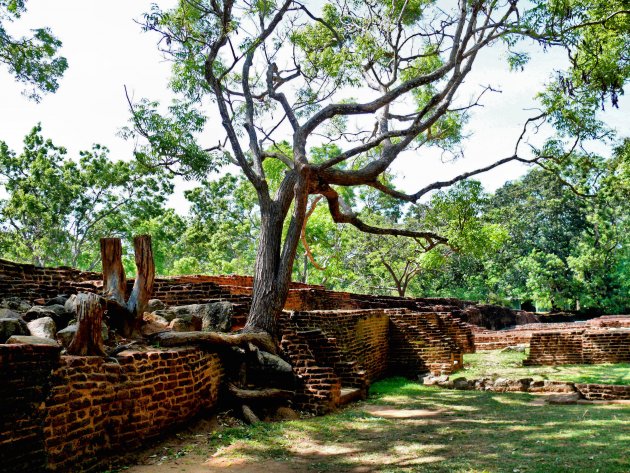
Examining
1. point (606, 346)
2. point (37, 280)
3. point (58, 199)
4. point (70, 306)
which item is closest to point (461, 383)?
point (606, 346)

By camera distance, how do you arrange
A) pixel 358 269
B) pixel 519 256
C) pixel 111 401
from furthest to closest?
pixel 519 256
pixel 358 269
pixel 111 401

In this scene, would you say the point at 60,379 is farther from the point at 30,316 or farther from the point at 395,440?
the point at 395,440

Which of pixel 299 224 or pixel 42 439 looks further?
pixel 299 224

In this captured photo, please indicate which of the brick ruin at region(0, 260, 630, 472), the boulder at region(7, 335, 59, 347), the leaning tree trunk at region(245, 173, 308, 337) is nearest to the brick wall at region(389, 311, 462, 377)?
the brick ruin at region(0, 260, 630, 472)

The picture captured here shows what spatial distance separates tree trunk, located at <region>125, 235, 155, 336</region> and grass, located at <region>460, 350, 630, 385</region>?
6575 millimetres

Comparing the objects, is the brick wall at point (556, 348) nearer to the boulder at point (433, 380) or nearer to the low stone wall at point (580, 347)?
the low stone wall at point (580, 347)

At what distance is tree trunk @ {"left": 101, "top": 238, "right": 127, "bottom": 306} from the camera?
6938 mm

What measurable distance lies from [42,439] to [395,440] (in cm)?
351

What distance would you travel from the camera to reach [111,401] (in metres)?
4.93

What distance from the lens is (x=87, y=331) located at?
5168 millimetres

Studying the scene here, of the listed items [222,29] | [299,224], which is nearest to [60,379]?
[299,224]

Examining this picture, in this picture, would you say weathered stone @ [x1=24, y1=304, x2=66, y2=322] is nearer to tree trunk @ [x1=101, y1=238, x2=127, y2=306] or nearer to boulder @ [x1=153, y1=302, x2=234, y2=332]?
tree trunk @ [x1=101, y1=238, x2=127, y2=306]

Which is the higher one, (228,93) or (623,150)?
(228,93)

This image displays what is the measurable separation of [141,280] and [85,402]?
2547mm
